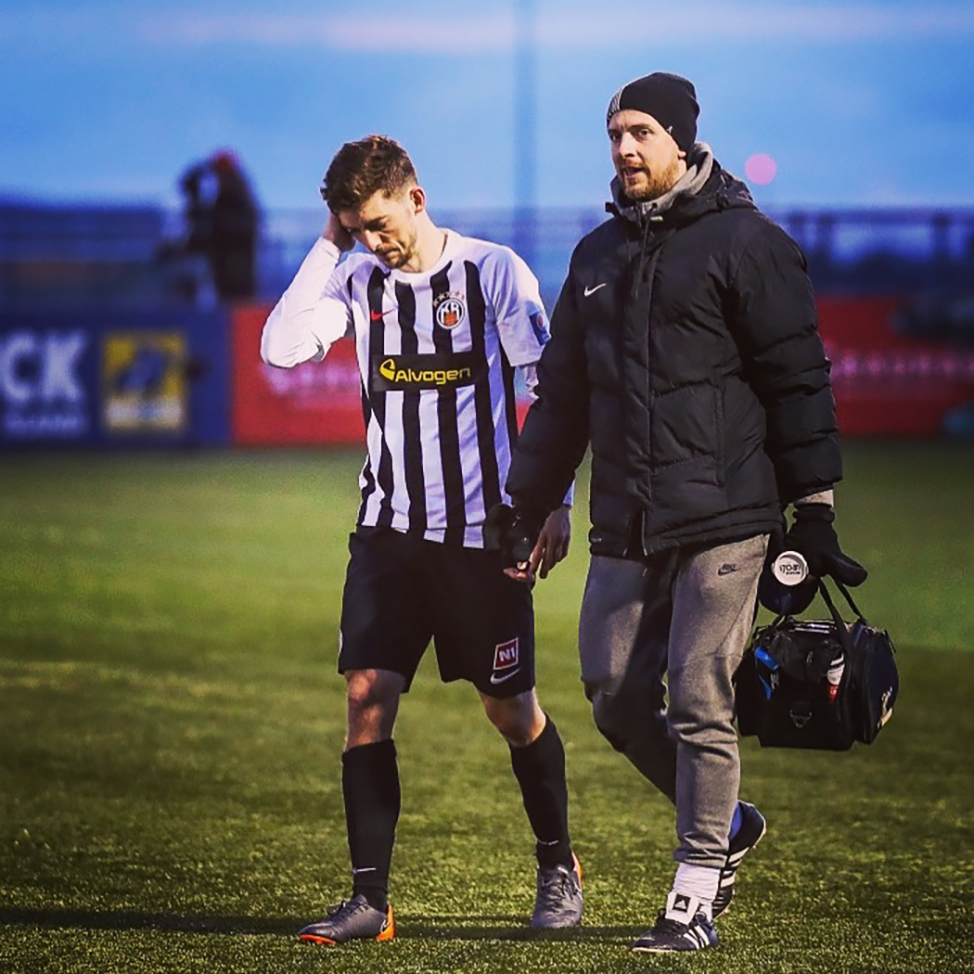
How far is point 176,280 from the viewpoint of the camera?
23.2m

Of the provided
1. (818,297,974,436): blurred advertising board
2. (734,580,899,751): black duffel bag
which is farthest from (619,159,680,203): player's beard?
(818,297,974,436): blurred advertising board

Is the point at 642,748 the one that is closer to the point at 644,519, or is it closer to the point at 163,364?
the point at 644,519

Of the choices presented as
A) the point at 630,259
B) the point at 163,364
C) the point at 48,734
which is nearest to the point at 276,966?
the point at 630,259

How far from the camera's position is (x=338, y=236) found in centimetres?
534

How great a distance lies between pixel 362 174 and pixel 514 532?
36.0 inches

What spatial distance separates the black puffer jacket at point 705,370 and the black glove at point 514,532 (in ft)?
0.97

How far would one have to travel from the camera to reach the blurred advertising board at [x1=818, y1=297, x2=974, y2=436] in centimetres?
2198

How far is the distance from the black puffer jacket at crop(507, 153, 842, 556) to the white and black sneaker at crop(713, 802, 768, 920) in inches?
29.0

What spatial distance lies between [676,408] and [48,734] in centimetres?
398

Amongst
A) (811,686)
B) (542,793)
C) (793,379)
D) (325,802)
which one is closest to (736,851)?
(811,686)

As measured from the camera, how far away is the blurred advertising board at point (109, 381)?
69.9ft

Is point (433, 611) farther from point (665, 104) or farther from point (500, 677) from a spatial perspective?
point (665, 104)

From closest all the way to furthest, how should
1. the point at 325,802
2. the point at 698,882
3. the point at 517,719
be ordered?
the point at 698,882
the point at 517,719
the point at 325,802

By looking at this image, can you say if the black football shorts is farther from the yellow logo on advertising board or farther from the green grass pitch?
the yellow logo on advertising board
